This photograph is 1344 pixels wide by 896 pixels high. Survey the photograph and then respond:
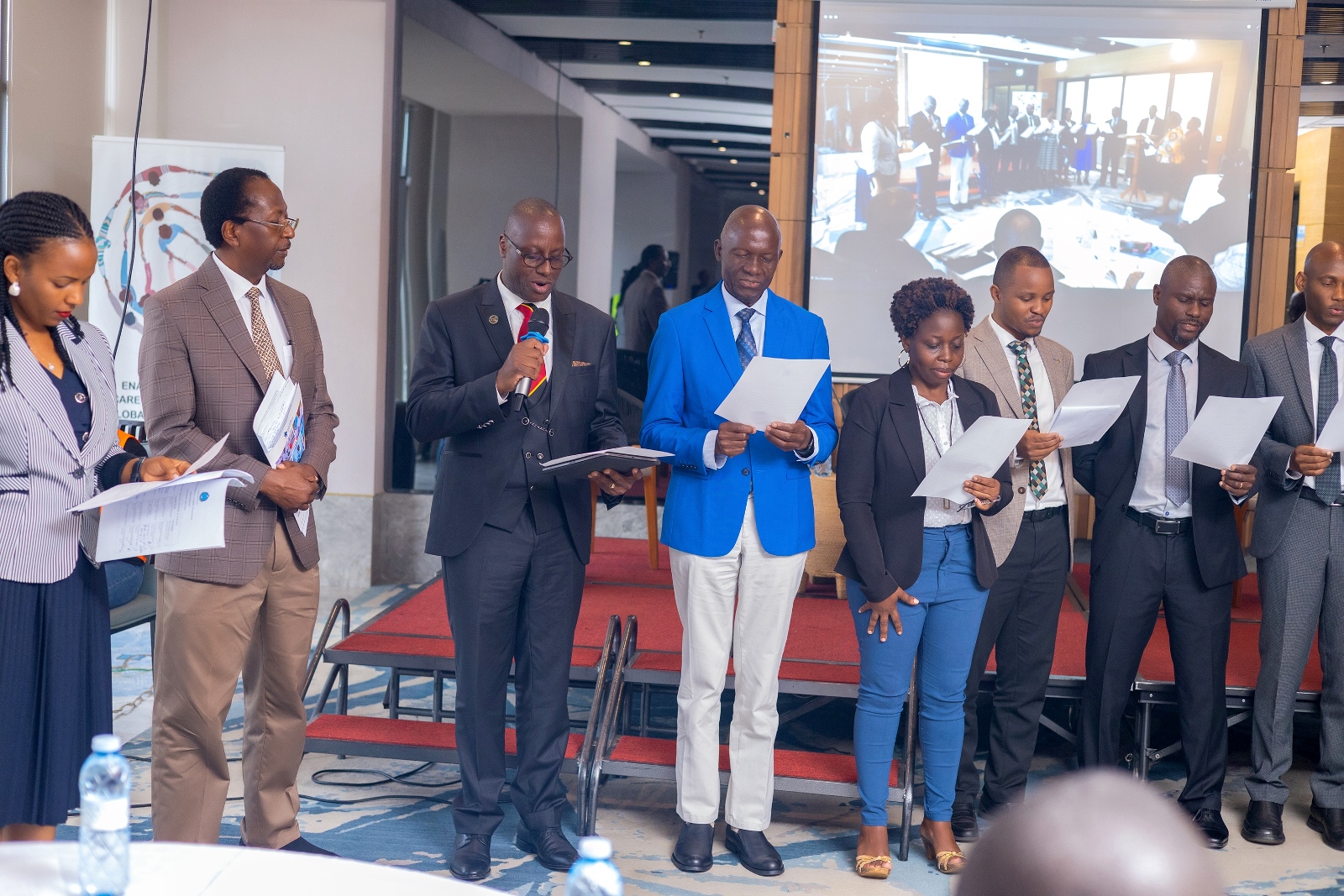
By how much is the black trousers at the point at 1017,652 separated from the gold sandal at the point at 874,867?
1.44ft

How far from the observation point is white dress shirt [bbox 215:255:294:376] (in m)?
2.76

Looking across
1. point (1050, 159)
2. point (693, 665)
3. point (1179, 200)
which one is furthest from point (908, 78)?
point (693, 665)

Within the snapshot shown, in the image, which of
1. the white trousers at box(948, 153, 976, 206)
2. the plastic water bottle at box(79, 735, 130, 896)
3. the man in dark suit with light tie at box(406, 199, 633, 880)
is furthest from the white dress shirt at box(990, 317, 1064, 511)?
the plastic water bottle at box(79, 735, 130, 896)

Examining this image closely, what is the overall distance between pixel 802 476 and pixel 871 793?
0.92 m

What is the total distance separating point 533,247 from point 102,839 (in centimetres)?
182

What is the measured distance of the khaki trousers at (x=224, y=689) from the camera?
266cm

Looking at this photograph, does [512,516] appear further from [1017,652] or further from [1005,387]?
[1017,652]

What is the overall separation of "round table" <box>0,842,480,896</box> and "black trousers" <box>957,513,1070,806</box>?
7.29 feet

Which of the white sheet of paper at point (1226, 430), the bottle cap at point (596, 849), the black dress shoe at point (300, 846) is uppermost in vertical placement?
the white sheet of paper at point (1226, 430)

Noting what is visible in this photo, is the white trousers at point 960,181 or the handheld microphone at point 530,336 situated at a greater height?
the white trousers at point 960,181

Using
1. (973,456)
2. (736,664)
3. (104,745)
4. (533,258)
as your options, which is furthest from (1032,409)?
(104,745)

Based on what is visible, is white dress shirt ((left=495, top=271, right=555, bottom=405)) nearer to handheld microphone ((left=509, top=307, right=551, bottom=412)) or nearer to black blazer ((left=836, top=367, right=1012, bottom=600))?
handheld microphone ((left=509, top=307, right=551, bottom=412))

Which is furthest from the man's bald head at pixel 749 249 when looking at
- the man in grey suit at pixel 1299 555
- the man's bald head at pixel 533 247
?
the man in grey suit at pixel 1299 555

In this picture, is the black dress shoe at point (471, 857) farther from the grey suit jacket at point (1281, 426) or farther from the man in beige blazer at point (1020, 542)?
the grey suit jacket at point (1281, 426)
